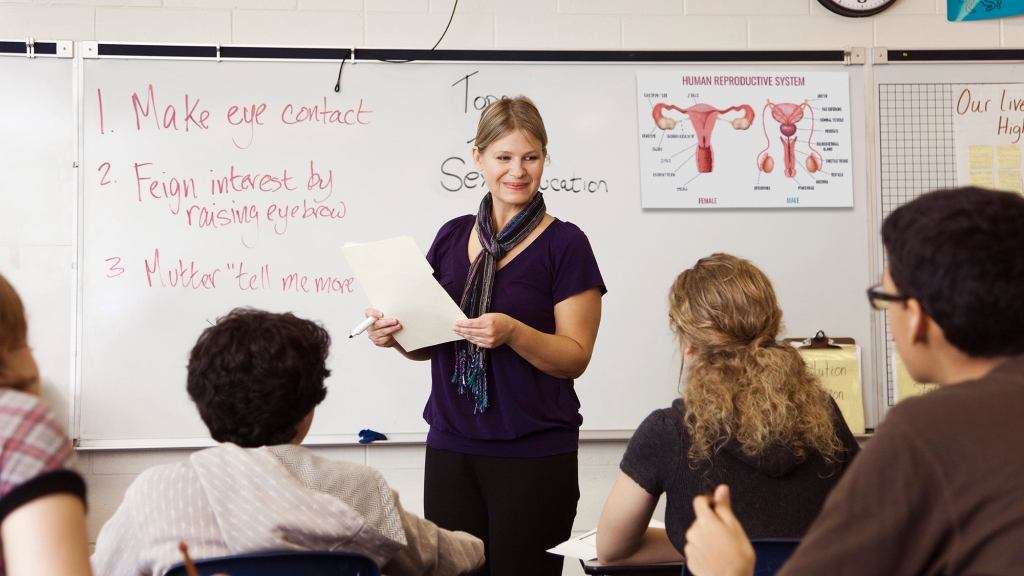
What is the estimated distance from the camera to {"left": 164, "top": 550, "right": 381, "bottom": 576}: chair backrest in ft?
3.83

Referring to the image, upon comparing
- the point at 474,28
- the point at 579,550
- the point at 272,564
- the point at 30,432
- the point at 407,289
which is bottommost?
the point at 579,550

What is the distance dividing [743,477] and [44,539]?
3.41 feet

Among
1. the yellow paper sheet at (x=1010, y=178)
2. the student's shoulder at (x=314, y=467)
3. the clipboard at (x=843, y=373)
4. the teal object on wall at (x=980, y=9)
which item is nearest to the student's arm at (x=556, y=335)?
the student's shoulder at (x=314, y=467)

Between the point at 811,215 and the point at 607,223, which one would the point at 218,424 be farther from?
the point at 811,215

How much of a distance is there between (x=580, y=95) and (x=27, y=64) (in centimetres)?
176

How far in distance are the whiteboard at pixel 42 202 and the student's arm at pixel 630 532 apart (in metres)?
2.02

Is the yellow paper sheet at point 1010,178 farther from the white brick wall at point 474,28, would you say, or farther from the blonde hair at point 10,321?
the blonde hair at point 10,321

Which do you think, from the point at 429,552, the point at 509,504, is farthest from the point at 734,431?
the point at 509,504

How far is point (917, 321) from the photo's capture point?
0.90 meters

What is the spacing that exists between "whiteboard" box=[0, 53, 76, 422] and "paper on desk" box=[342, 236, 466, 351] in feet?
4.73

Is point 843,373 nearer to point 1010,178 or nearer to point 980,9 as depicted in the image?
point 1010,178

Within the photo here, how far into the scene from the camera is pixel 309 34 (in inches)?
121

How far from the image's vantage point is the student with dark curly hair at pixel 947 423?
0.77 metres

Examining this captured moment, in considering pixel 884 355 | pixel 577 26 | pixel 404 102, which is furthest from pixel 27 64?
pixel 884 355
